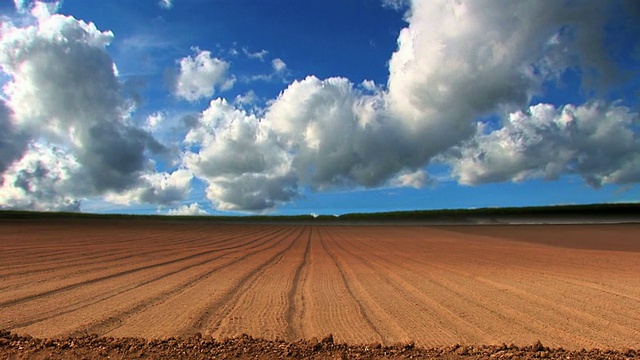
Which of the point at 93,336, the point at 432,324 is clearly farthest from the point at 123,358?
the point at 432,324

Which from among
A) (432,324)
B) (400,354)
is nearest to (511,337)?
(432,324)

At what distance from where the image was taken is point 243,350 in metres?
4.65

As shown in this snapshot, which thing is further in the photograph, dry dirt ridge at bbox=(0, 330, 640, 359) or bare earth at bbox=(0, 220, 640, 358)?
bare earth at bbox=(0, 220, 640, 358)

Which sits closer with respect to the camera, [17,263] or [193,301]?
[193,301]

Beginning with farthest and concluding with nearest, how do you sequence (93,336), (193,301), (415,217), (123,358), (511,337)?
(415,217)
(193,301)
(511,337)
(93,336)
(123,358)

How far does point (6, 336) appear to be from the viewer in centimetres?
516

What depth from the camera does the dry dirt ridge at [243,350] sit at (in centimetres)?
453

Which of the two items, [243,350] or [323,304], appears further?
[323,304]

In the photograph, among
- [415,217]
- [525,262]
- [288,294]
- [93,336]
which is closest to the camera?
[93,336]

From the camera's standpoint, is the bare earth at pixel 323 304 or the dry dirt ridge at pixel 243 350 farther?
the bare earth at pixel 323 304

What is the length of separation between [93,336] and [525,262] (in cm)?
1541

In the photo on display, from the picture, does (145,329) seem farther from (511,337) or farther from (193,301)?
(511,337)

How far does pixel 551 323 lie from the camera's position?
6.62m

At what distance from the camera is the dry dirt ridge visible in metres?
4.53
